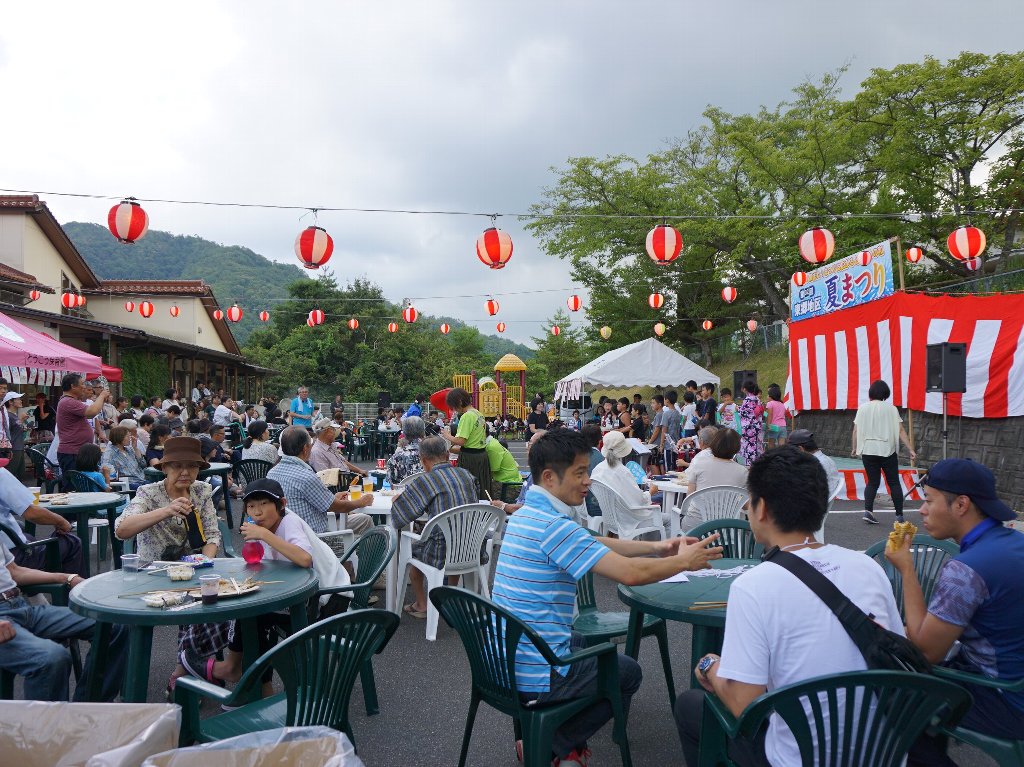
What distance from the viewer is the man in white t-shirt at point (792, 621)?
1.77m

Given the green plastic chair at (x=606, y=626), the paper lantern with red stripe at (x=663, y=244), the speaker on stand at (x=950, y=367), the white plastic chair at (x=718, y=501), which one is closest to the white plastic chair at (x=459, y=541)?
the green plastic chair at (x=606, y=626)

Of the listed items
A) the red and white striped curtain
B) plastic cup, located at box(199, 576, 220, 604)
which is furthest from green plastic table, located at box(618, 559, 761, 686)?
the red and white striped curtain

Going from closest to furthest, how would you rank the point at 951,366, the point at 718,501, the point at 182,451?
1. the point at 182,451
2. the point at 718,501
3. the point at 951,366

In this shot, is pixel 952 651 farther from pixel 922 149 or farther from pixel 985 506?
pixel 922 149

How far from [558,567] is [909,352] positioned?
10.1m

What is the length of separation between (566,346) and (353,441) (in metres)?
30.3

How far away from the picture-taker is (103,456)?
7.61 m

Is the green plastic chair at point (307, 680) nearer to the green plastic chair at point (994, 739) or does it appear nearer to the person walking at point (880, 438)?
the green plastic chair at point (994, 739)

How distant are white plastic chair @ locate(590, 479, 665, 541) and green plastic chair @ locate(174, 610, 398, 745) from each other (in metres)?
3.76

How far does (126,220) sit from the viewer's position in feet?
26.4

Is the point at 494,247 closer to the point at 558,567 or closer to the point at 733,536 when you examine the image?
the point at 733,536

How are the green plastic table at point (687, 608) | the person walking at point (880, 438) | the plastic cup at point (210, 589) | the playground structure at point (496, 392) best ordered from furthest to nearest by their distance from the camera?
the playground structure at point (496, 392) → the person walking at point (880, 438) → the plastic cup at point (210, 589) → the green plastic table at point (687, 608)

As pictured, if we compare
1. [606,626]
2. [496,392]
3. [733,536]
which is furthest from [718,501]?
[496,392]

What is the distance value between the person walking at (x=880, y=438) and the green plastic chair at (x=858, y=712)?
7.01 metres
